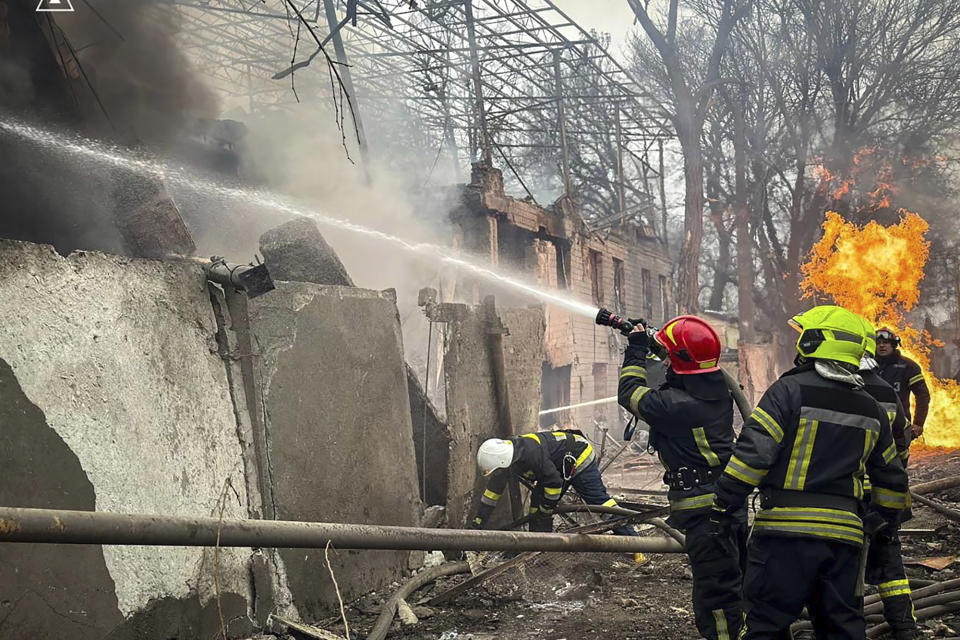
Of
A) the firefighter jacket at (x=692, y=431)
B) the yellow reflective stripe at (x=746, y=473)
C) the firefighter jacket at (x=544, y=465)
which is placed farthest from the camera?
the firefighter jacket at (x=544, y=465)

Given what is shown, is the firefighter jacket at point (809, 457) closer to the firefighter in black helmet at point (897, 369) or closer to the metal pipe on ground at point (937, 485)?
the firefighter in black helmet at point (897, 369)

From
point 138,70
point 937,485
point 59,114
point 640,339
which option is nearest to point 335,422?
point 640,339

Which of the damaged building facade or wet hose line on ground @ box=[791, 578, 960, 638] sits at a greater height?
the damaged building facade

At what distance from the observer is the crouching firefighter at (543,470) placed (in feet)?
19.6

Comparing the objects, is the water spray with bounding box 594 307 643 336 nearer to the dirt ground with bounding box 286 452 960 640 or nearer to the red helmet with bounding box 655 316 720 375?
the red helmet with bounding box 655 316 720 375

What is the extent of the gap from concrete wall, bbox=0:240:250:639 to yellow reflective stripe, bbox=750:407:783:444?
2.76m

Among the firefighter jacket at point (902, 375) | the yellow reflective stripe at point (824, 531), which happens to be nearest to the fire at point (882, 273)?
the firefighter jacket at point (902, 375)

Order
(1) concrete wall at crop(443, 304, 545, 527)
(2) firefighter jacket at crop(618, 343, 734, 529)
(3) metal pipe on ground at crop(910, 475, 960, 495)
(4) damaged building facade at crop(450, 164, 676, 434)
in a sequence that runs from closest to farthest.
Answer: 1. (2) firefighter jacket at crop(618, 343, 734, 529)
2. (1) concrete wall at crop(443, 304, 545, 527)
3. (3) metal pipe on ground at crop(910, 475, 960, 495)
4. (4) damaged building facade at crop(450, 164, 676, 434)

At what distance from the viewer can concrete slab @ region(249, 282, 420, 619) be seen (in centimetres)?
466

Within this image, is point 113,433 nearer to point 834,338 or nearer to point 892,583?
point 834,338

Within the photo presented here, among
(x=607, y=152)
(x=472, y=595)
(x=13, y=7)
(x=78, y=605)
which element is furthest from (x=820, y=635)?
(x=607, y=152)

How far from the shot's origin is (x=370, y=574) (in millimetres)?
5141

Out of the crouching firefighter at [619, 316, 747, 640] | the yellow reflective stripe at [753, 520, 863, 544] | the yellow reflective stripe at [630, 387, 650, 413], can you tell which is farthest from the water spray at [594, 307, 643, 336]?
the yellow reflective stripe at [753, 520, 863, 544]

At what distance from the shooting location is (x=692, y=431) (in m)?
4.21
